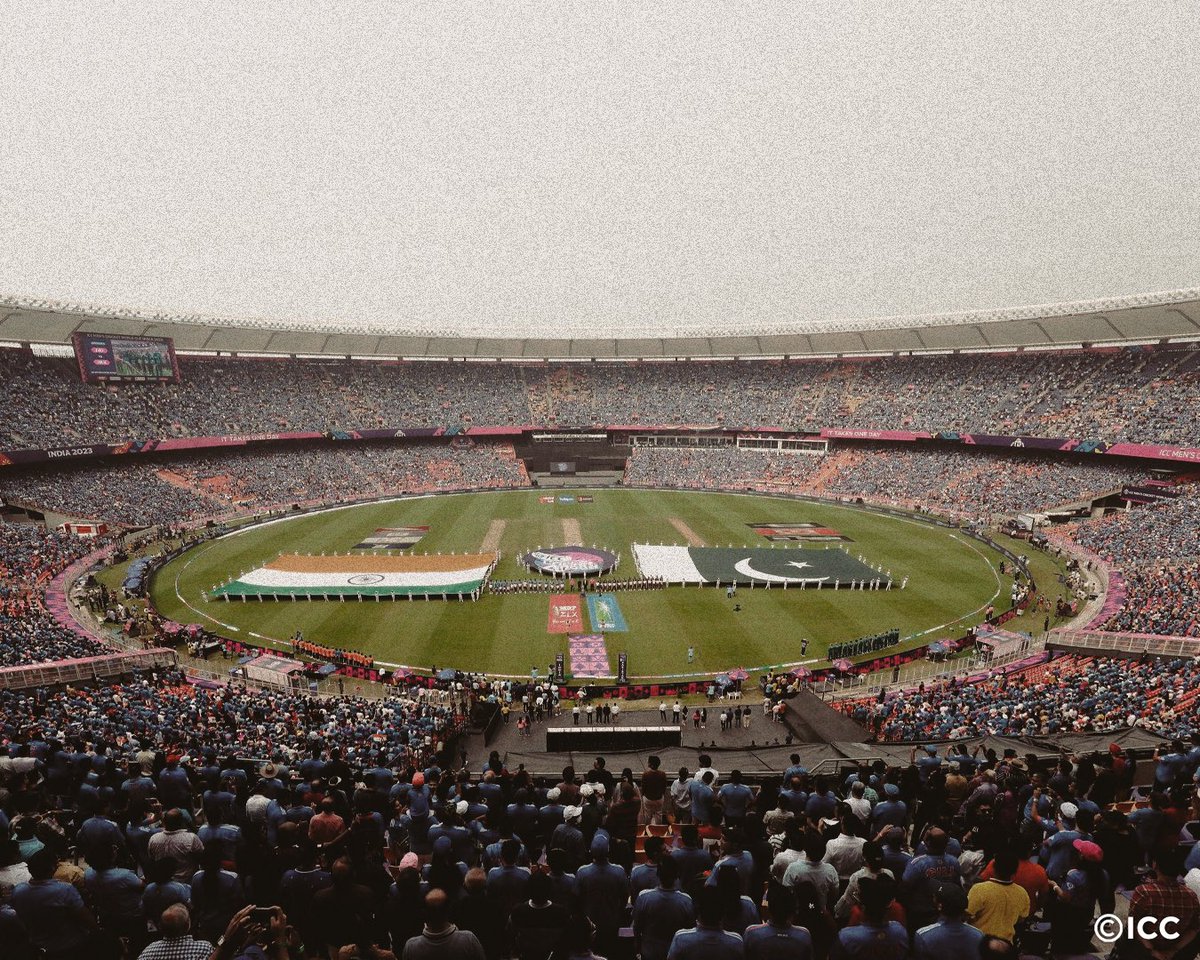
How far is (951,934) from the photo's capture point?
497 centimetres

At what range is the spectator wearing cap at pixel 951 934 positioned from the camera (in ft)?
16.2

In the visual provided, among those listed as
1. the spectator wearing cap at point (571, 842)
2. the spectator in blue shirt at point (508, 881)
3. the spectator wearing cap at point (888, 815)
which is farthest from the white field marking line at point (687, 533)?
the spectator in blue shirt at point (508, 881)

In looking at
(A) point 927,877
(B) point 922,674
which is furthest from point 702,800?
(B) point 922,674

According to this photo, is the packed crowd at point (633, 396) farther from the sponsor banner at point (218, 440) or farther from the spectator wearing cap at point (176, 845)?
the spectator wearing cap at point (176, 845)

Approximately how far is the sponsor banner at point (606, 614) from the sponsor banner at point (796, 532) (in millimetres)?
18574

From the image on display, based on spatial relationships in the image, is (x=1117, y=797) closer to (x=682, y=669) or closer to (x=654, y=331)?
(x=682, y=669)

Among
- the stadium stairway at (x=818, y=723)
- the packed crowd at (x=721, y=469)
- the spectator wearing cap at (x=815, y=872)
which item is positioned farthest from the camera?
the packed crowd at (x=721, y=469)

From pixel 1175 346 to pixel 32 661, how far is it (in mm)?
87959

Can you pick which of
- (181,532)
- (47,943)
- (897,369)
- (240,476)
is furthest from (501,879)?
(897,369)

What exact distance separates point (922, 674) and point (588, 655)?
544 inches

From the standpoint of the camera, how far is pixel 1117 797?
10.5 meters

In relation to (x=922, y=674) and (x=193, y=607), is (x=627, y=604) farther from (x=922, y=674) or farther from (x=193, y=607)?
(x=193, y=607)

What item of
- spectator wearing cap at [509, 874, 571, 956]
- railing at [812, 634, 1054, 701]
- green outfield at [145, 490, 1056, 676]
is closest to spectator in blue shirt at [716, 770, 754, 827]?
spectator wearing cap at [509, 874, 571, 956]

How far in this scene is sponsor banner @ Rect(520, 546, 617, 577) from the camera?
130 ft
